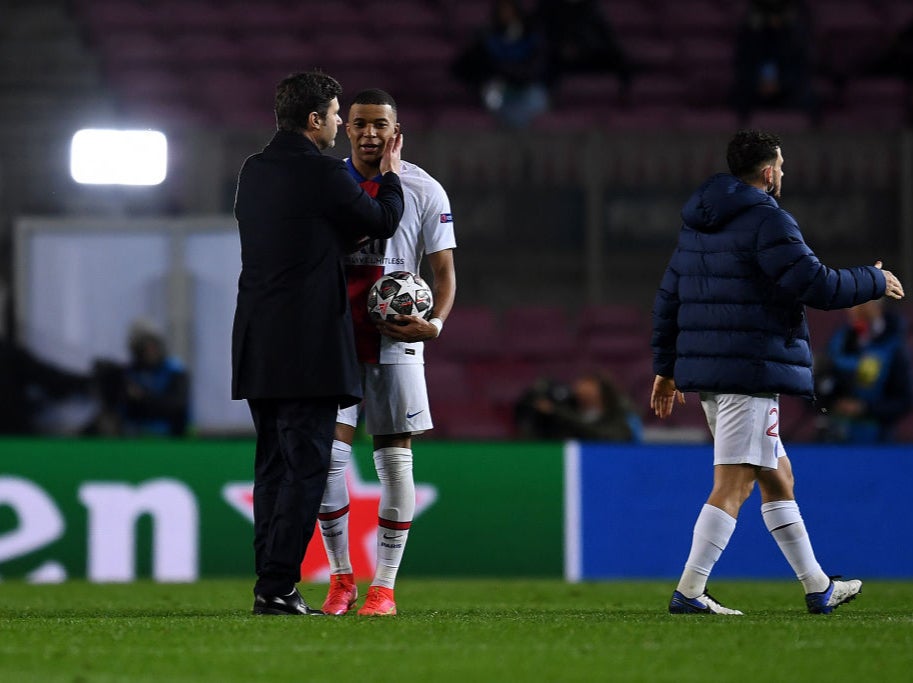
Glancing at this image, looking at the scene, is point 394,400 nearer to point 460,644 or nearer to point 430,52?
point 460,644

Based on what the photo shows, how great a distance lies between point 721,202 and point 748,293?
362 millimetres

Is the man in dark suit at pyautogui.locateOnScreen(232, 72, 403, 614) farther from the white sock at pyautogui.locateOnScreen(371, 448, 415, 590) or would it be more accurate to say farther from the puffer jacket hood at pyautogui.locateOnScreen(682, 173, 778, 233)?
the puffer jacket hood at pyautogui.locateOnScreen(682, 173, 778, 233)

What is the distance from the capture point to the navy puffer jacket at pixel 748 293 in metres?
6.15

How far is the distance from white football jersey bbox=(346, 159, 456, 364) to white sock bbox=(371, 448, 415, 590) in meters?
0.38

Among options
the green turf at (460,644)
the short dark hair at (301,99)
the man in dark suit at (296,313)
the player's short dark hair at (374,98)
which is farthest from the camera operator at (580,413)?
the short dark hair at (301,99)

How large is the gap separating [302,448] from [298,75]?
1.38m

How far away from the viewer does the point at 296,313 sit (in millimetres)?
5980

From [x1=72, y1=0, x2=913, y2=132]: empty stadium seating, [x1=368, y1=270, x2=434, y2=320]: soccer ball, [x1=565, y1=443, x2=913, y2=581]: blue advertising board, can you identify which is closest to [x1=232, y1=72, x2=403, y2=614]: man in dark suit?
[x1=368, y1=270, x2=434, y2=320]: soccer ball

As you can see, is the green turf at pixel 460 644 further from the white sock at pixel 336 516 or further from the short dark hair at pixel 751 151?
the short dark hair at pixel 751 151

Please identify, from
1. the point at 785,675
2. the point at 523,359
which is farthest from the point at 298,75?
the point at 523,359

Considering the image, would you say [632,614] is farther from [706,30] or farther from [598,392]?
[706,30]

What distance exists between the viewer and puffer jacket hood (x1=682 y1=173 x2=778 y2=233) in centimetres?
627

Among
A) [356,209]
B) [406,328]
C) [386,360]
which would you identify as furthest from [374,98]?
[386,360]

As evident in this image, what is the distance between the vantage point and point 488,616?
640 centimetres
